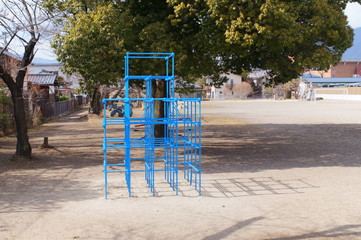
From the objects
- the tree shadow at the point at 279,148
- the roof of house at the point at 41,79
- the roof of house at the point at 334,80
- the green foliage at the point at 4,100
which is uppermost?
the roof of house at the point at 334,80

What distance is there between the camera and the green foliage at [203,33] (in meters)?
11.0

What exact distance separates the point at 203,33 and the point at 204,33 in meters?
0.05

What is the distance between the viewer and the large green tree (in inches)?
432

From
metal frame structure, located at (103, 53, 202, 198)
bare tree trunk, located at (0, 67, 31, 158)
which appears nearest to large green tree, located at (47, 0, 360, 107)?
bare tree trunk, located at (0, 67, 31, 158)

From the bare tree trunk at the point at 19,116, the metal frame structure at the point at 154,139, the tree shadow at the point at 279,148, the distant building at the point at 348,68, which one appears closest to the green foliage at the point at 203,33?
the bare tree trunk at the point at 19,116

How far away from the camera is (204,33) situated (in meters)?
12.3

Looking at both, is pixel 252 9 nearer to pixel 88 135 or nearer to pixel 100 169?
pixel 100 169

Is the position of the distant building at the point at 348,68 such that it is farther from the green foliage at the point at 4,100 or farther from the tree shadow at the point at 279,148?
the green foliage at the point at 4,100

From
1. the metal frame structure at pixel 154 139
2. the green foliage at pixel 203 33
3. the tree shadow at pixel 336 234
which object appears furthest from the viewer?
the green foliage at pixel 203 33

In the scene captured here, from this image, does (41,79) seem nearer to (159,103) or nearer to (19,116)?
(159,103)

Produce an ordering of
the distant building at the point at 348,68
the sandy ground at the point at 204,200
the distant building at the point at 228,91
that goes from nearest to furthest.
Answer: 1. the sandy ground at the point at 204,200
2. the distant building at the point at 228,91
3. the distant building at the point at 348,68

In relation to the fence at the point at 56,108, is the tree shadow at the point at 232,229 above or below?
below

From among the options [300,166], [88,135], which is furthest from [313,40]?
[88,135]

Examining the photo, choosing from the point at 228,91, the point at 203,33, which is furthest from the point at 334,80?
the point at 203,33
